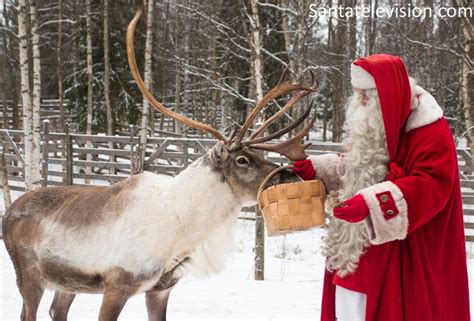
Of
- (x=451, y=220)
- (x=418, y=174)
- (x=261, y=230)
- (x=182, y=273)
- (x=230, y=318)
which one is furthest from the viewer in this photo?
(x=261, y=230)

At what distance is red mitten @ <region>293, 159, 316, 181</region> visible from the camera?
10.2 ft

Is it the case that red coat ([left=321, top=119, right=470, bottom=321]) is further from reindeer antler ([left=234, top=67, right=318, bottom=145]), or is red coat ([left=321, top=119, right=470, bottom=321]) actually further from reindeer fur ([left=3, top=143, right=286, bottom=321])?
reindeer antler ([left=234, top=67, right=318, bottom=145])

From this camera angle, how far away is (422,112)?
2.52m

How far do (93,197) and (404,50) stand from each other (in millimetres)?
13356

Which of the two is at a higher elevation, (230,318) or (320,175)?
(320,175)

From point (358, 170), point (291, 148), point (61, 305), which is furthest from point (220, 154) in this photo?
point (61, 305)

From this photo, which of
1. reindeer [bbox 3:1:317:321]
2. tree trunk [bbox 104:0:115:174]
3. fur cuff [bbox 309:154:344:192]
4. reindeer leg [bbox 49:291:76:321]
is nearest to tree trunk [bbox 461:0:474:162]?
reindeer [bbox 3:1:317:321]

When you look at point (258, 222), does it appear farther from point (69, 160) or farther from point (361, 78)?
point (69, 160)

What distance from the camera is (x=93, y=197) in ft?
12.2

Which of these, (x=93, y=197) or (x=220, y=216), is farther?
(x=93, y=197)

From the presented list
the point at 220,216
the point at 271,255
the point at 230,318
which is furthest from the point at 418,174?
the point at 271,255

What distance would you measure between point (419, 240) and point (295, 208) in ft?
1.96

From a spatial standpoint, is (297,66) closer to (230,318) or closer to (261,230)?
(261,230)

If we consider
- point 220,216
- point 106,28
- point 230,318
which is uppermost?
point 106,28
